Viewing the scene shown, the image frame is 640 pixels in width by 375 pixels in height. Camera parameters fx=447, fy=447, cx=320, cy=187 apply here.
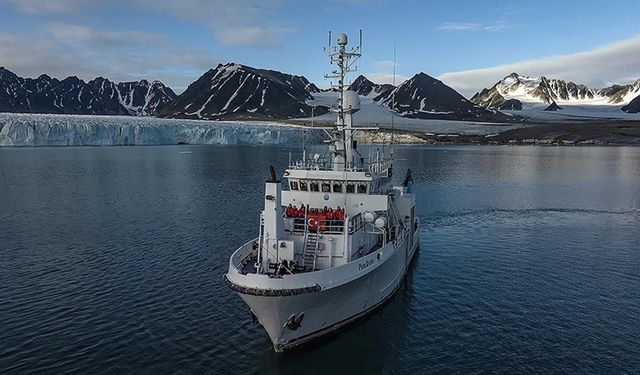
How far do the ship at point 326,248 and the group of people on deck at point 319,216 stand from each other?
50 millimetres

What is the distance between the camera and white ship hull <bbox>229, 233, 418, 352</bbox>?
1834cm

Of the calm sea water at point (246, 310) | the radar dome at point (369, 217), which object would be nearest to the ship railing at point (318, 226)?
the radar dome at point (369, 217)

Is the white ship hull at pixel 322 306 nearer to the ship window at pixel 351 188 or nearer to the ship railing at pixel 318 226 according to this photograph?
the ship railing at pixel 318 226

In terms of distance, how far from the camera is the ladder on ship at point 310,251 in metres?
21.5

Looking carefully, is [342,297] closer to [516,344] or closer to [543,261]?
[516,344]

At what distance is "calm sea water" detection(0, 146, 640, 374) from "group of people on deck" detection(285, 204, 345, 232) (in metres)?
5.36

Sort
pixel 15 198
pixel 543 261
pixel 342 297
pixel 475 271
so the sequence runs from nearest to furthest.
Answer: pixel 342 297 → pixel 475 271 → pixel 543 261 → pixel 15 198

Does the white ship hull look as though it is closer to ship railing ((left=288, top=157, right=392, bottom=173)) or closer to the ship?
the ship

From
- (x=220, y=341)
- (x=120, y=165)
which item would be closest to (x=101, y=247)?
(x=220, y=341)

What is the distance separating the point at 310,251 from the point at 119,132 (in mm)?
132294

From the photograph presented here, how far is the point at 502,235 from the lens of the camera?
40.2 m

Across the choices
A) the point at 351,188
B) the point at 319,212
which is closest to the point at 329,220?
the point at 319,212

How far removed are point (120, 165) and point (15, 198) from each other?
4107cm

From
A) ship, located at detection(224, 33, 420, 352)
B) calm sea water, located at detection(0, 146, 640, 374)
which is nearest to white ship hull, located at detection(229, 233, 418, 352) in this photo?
ship, located at detection(224, 33, 420, 352)
